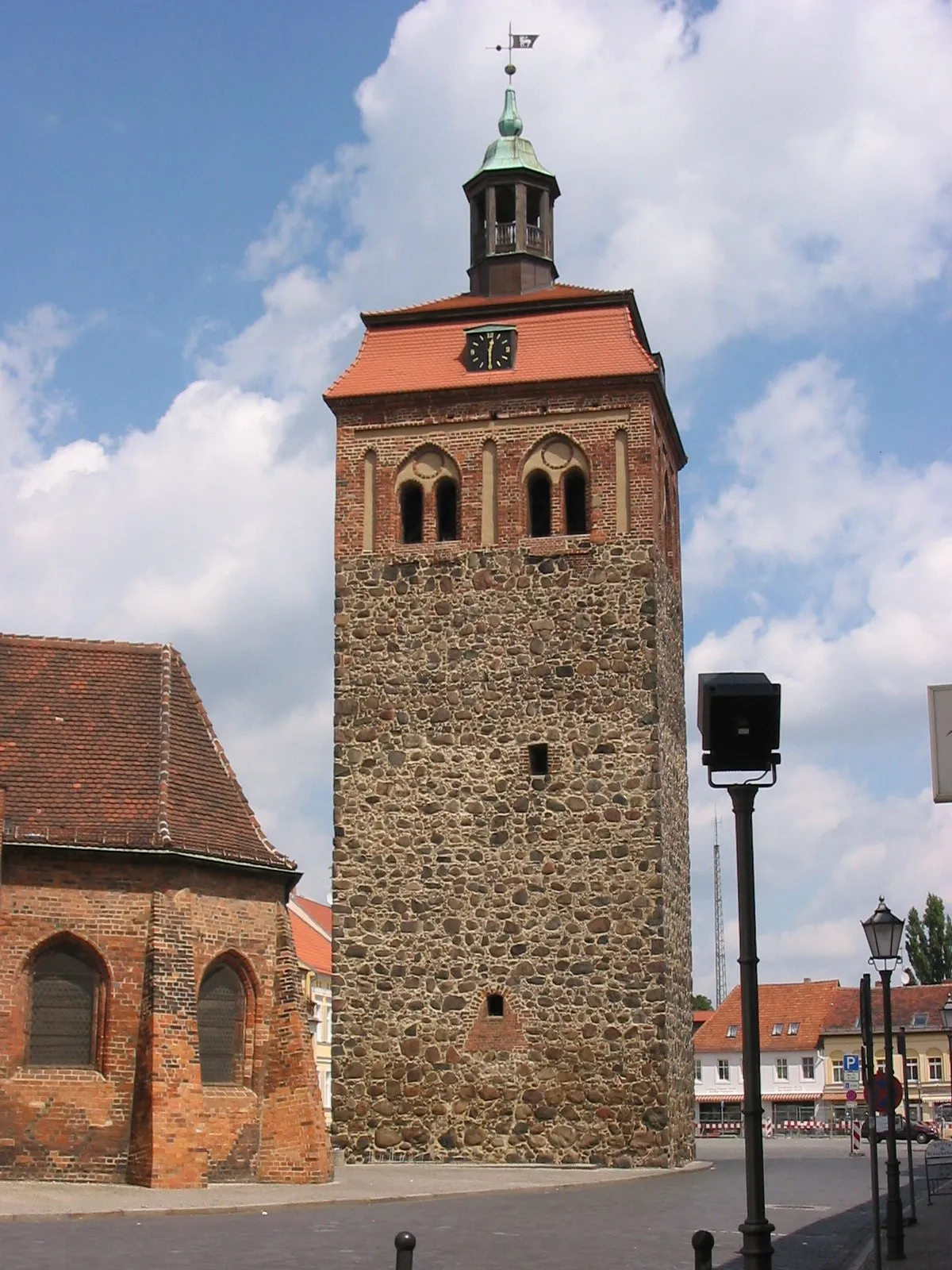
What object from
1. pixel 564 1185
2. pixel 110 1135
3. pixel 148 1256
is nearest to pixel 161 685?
pixel 110 1135

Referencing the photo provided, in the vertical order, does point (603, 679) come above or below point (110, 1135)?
above

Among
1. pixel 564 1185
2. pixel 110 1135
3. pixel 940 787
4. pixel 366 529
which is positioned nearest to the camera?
pixel 940 787

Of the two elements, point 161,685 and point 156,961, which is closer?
point 156,961

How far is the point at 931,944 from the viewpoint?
7531cm

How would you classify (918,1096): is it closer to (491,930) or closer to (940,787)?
(491,930)

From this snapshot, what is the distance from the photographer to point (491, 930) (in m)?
27.8

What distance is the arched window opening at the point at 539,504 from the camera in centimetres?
2952

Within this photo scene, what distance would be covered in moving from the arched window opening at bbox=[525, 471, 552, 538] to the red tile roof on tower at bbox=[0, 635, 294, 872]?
7245 millimetres

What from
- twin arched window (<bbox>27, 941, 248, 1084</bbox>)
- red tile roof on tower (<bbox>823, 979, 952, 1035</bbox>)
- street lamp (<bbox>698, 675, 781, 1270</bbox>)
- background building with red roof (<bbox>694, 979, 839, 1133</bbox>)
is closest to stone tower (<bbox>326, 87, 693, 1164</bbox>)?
twin arched window (<bbox>27, 941, 248, 1084</bbox>)

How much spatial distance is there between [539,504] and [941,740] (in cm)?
1921

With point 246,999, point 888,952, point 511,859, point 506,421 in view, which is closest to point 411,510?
point 506,421

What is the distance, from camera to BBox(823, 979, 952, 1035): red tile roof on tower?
2798 inches

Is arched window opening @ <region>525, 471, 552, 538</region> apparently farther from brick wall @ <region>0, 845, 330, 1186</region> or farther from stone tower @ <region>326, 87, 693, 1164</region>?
brick wall @ <region>0, 845, 330, 1186</region>

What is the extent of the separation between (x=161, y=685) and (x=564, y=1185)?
995 centimetres
